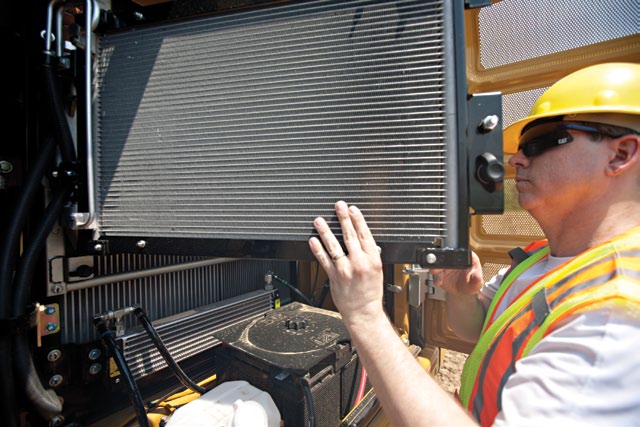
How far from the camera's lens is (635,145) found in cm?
108

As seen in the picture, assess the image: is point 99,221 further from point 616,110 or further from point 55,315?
point 616,110

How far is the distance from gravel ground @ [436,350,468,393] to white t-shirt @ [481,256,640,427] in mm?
2515

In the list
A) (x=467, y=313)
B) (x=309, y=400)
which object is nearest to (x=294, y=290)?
(x=309, y=400)

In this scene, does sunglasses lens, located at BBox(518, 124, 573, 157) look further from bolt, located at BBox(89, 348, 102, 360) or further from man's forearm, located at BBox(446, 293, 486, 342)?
bolt, located at BBox(89, 348, 102, 360)

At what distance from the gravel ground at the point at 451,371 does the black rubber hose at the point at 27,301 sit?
2.85 metres

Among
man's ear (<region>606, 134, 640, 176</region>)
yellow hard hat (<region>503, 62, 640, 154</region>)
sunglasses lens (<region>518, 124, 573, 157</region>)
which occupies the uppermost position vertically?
yellow hard hat (<region>503, 62, 640, 154</region>)

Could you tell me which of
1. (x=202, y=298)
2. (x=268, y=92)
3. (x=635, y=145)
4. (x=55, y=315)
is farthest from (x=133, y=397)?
(x=635, y=145)

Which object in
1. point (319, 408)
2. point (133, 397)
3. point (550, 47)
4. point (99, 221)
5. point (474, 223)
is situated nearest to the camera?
point (99, 221)

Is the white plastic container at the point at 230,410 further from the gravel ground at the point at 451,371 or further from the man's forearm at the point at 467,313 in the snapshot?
the gravel ground at the point at 451,371

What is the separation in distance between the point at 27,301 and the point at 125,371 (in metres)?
0.47

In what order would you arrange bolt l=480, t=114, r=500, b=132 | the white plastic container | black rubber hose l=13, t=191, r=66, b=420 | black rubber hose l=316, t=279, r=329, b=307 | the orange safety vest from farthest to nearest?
1. black rubber hose l=316, t=279, r=329, b=307
2. the white plastic container
3. black rubber hose l=13, t=191, r=66, b=420
4. bolt l=480, t=114, r=500, b=132
5. the orange safety vest

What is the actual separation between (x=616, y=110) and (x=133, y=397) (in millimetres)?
Answer: 2065

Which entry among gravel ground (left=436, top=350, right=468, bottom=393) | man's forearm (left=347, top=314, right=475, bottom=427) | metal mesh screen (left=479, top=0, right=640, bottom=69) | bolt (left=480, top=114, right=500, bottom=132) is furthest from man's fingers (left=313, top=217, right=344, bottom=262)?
gravel ground (left=436, top=350, right=468, bottom=393)

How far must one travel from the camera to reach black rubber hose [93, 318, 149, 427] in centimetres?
141
